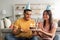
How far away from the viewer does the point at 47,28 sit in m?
2.95

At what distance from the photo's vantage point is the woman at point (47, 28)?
2.86 m

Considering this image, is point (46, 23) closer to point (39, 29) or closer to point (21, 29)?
point (39, 29)

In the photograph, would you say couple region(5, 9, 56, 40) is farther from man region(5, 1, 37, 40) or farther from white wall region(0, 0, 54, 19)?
white wall region(0, 0, 54, 19)

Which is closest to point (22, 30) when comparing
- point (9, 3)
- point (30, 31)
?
point (30, 31)

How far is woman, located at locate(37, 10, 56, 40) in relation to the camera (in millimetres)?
2863

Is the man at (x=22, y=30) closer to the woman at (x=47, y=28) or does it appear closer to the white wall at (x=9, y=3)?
the woman at (x=47, y=28)

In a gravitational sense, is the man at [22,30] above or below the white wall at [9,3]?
below

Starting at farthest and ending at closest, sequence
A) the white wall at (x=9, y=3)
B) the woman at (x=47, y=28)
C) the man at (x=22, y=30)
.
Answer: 1. the white wall at (x=9, y=3)
2. the man at (x=22, y=30)
3. the woman at (x=47, y=28)

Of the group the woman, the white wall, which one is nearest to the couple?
the woman

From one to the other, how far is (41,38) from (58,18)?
459 centimetres

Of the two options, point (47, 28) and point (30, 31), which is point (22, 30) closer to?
point (30, 31)

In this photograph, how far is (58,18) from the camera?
290 inches

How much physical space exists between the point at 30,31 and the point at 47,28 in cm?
32

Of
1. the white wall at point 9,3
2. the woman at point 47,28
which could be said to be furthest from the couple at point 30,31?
the white wall at point 9,3
